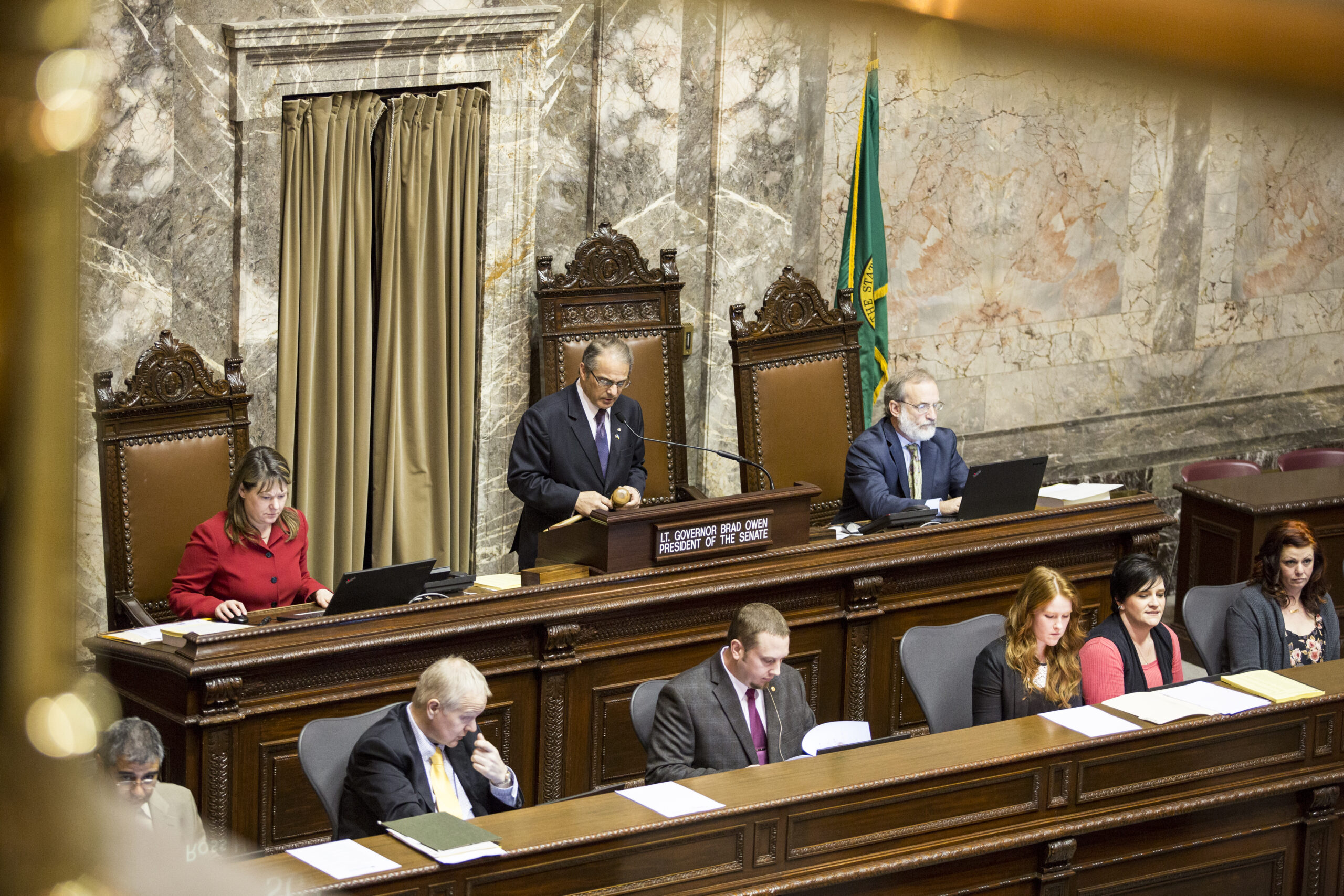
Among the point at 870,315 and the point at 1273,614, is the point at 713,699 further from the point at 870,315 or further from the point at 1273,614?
the point at 870,315

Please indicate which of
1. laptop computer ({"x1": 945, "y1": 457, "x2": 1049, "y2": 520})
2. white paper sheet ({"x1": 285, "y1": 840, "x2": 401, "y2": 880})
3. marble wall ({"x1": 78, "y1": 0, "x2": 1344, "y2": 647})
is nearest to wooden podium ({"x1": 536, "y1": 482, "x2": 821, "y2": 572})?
laptop computer ({"x1": 945, "y1": 457, "x2": 1049, "y2": 520})

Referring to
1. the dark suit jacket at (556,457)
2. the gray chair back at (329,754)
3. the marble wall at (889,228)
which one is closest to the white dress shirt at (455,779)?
the gray chair back at (329,754)

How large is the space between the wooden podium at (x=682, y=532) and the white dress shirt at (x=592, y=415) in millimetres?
473

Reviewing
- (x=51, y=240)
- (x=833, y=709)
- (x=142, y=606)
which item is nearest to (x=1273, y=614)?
(x=833, y=709)

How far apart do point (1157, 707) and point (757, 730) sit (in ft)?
3.94

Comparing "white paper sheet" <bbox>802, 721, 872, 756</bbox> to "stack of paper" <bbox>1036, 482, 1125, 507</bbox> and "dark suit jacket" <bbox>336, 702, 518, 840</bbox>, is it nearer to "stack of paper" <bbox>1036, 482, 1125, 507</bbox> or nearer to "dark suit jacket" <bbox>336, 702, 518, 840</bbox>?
"dark suit jacket" <bbox>336, 702, 518, 840</bbox>

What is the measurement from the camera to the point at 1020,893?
4.40 m

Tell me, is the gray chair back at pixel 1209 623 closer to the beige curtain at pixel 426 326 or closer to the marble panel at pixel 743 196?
the marble panel at pixel 743 196

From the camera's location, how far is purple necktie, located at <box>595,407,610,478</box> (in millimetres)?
5770

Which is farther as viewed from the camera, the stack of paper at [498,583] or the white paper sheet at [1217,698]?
the stack of paper at [498,583]

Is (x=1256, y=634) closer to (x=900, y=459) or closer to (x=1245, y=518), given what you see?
(x=900, y=459)

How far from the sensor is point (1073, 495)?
6297 mm

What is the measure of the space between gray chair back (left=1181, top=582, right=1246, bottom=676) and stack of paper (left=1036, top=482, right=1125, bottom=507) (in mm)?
633

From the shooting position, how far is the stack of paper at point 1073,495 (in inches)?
244
